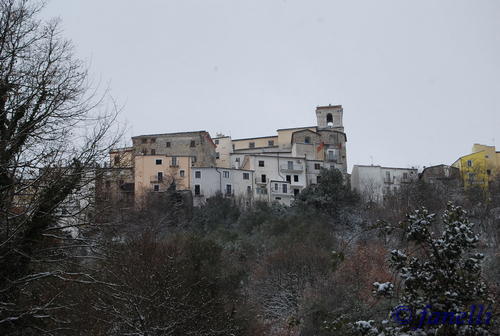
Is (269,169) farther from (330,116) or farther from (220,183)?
(330,116)

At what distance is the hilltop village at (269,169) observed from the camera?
56.1m

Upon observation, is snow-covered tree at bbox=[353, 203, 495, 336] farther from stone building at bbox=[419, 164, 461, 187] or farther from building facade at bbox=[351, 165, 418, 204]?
stone building at bbox=[419, 164, 461, 187]

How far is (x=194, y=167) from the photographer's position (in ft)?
188

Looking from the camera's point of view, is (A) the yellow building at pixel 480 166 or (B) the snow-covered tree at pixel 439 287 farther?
(A) the yellow building at pixel 480 166

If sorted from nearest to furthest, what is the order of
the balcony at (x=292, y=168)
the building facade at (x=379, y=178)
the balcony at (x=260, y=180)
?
the building facade at (x=379, y=178) < the balcony at (x=260, y=180) < the balcony at (x=292, y=168)

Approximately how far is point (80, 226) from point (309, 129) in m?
57.0

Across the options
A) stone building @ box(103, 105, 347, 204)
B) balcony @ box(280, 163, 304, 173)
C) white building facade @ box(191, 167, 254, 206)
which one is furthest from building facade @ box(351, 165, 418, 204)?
white building facade @ box(191, 167, 254, 206)

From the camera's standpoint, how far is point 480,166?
59.3m

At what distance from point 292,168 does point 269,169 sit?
2.42 metres

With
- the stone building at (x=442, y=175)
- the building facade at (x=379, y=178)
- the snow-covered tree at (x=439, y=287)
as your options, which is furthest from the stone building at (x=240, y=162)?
the snow-covered tree at (x=439, y=287)

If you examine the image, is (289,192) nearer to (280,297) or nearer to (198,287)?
(280,297)

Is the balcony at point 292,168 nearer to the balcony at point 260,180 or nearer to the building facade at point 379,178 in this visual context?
the balcony at point 260,180

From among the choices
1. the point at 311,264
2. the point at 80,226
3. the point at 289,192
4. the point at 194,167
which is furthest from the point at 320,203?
the point at 80,226

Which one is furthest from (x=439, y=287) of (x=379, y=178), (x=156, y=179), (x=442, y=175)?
(x=442, y=175)
